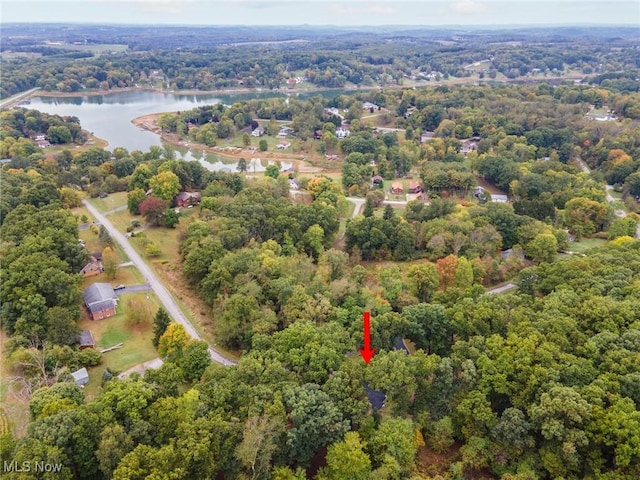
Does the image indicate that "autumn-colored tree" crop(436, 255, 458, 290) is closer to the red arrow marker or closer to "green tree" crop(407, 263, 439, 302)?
"green tree" crop(407, 263, 439, 302)

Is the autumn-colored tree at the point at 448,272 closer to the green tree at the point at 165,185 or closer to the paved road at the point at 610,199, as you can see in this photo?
the paved road at the point at 610,199

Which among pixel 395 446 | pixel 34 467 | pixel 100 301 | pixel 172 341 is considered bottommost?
pixel 100 301

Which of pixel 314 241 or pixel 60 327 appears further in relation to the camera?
pixel 314 241

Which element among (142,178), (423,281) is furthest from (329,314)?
(142,178)

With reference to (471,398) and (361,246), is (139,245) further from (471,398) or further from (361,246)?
(471,398)

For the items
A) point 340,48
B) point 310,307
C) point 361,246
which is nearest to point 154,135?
point 361,246

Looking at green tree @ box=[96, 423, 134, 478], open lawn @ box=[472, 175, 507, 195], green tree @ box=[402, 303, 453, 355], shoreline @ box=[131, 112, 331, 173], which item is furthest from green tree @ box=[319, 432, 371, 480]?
shoreline @ box=[131, 112, 331, 173]

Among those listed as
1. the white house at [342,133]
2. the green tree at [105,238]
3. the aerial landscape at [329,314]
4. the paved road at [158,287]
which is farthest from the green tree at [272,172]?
the white house at [342,133]

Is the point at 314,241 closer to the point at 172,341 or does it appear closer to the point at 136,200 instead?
the point at 172,341
